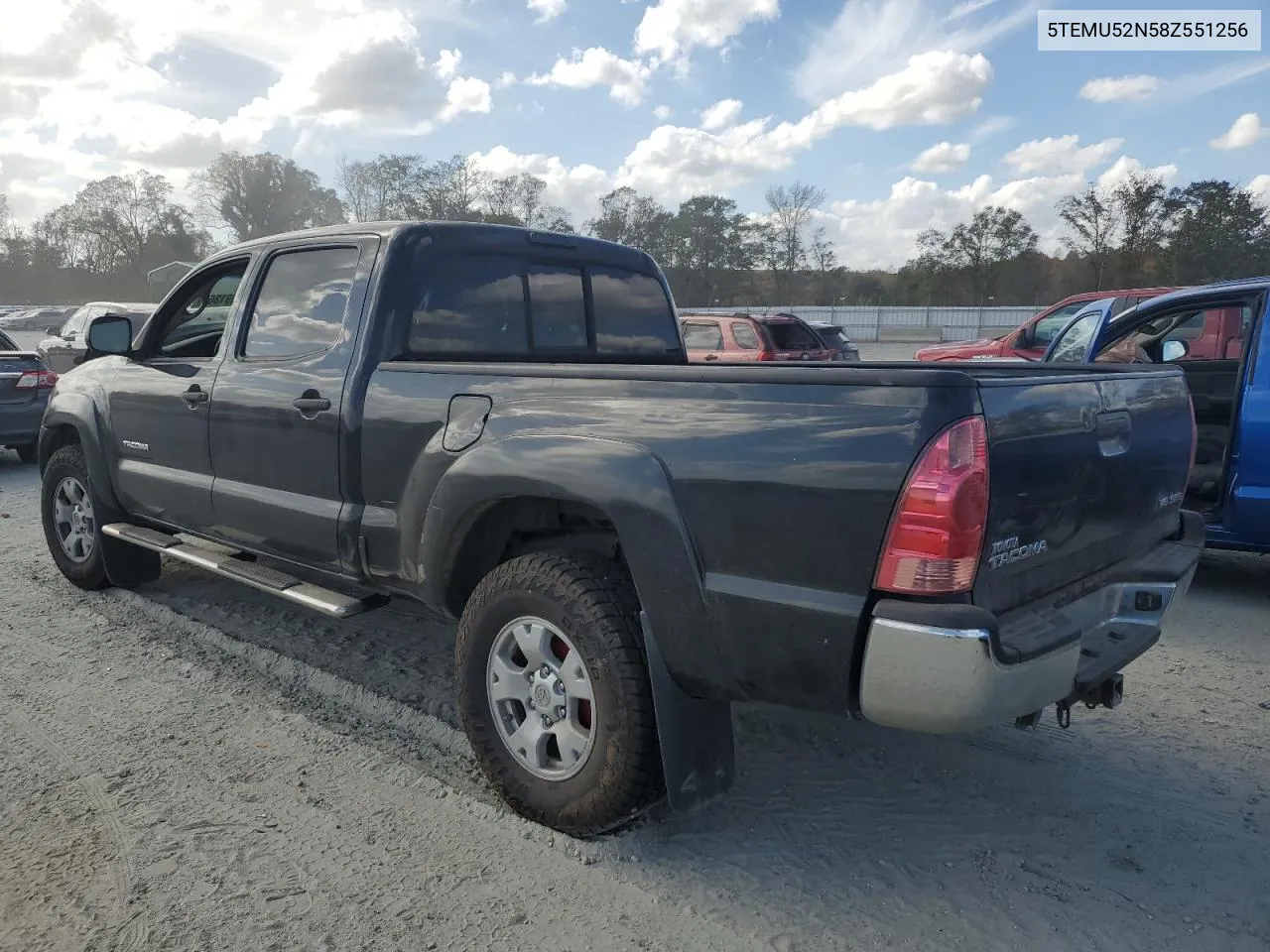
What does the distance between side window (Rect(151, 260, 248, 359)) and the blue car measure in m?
4.71

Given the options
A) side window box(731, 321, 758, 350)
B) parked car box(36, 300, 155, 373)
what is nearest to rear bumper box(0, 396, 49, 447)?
parked car box(36, 300, 155, 373)

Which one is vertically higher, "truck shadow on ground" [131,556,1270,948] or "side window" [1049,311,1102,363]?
"side window" [1049,311,1102,363]

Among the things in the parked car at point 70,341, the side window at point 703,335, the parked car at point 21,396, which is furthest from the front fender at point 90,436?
the parked car at point 70,341

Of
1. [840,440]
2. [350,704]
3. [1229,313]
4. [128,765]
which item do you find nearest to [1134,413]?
[840,440]

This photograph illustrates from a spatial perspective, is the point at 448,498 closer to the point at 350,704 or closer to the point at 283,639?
the point at 350,704

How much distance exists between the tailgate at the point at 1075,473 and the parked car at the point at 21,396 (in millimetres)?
10527

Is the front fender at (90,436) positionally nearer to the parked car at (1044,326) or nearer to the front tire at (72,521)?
the front tire at (72,521)

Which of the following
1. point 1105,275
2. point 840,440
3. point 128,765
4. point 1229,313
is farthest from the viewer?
point 1105,275

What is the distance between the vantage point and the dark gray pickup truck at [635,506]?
86.4 inches

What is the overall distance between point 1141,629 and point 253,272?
3.83 meters

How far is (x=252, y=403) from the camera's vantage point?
154 inches

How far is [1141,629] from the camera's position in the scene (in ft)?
9.34

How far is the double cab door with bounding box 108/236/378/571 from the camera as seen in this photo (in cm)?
362

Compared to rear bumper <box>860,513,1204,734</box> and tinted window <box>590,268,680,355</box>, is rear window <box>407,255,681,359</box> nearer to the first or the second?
tinted window <box>590,268,680,355</box>
